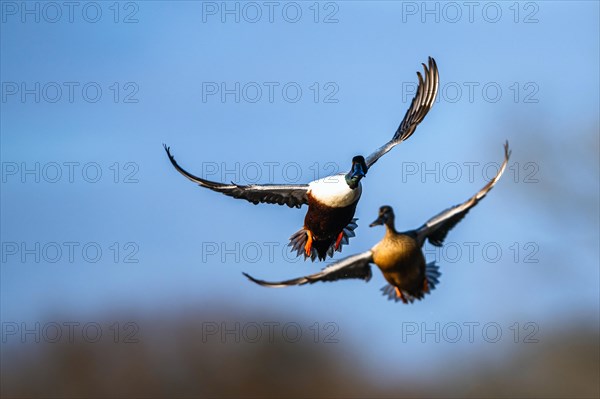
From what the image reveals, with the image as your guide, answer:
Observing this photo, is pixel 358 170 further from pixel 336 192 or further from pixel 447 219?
pixel 447 219

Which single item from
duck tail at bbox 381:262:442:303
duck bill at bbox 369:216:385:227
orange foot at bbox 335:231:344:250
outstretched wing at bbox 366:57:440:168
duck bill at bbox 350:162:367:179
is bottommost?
duck tail at bbox 381:262:442:303

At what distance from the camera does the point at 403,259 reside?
531 inches

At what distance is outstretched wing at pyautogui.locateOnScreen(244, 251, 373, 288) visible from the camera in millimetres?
13695

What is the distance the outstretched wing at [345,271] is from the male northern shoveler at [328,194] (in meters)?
2.63

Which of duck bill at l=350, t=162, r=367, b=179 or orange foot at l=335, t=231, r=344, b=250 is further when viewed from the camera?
orange foot at l=335, t=231, r=344, b=250

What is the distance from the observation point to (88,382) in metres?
47.2

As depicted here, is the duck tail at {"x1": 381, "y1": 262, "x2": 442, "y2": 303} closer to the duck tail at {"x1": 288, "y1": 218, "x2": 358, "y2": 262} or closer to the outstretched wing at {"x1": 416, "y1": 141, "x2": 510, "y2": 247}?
the outstretched wing at {"x1": 416, "y1": 141, "x2": 510, "y2": 247}

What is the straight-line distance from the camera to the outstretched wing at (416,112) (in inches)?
708

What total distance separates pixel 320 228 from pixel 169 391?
29.2m

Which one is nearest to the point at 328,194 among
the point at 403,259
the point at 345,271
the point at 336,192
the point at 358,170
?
the point at 336,192

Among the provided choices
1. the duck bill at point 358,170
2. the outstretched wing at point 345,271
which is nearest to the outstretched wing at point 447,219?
the outstretched wing at point 345,271

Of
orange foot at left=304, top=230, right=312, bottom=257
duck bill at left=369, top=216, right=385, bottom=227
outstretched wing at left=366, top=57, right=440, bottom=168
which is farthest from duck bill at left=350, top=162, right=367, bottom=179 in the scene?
duck bill at left=369, top=216, right=385, bottom=227

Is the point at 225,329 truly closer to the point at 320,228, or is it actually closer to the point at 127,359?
the point at 127,359

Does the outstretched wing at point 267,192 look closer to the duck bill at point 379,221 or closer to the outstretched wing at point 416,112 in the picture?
the outstretched wing at point 416,112
